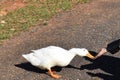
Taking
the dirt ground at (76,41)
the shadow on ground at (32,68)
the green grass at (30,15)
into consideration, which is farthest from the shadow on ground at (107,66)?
the green grass at (30,15)

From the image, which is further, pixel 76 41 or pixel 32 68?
pixel 76 41

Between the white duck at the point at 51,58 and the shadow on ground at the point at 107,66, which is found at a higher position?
the white duck at the point at 51,58

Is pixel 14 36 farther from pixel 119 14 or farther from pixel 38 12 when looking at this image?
pixel 119 14

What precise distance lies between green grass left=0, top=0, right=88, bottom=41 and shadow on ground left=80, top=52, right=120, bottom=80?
4.02 m

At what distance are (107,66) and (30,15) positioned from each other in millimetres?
5803

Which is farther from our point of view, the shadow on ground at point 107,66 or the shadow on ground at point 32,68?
the shadow on ground at point 32,68

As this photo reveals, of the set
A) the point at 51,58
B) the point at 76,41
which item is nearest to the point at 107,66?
the point at 51,58

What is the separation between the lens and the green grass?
15727mm

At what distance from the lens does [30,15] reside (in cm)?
1705

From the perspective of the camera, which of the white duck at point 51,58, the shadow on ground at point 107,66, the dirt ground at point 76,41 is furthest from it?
the dirt ground at point 76,41

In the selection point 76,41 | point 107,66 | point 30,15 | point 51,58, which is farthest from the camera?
point 30,15

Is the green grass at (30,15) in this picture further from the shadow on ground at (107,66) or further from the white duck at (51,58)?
the shadow on ground at (107,66)

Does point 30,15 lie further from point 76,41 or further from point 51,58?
point 51,58

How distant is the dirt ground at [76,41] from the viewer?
12.1 meters
